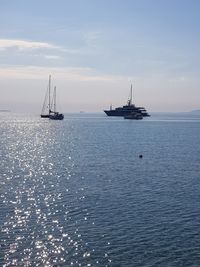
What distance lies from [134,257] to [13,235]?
12.2m

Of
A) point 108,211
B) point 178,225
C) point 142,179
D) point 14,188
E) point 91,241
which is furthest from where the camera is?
point 142,179

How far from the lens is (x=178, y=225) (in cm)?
4547

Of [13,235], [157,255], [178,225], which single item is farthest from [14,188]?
[157,255]

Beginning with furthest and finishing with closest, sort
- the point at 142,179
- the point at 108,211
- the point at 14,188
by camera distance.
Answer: the point at 142,179 < the point at 14,188 < the point at 108,211

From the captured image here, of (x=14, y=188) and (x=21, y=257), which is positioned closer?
(x=21, y=257)

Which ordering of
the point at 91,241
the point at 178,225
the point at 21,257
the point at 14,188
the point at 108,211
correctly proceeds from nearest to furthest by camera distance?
the point at 21,257 → the point at 91,241 → the point at 178,225 → the point at 108,211 → the point at 14,188

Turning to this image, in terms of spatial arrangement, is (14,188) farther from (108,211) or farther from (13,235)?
(13,235)

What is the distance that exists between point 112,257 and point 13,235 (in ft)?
34.7

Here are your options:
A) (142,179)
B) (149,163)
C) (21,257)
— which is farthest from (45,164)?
(21,257)

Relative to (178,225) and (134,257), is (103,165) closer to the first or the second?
(178,225)

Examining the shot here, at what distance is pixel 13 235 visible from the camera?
41.4 metres

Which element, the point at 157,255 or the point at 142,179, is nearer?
the point at 157,255

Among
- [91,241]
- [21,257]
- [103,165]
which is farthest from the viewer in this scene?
[103,165]

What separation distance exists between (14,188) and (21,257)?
2805cm
